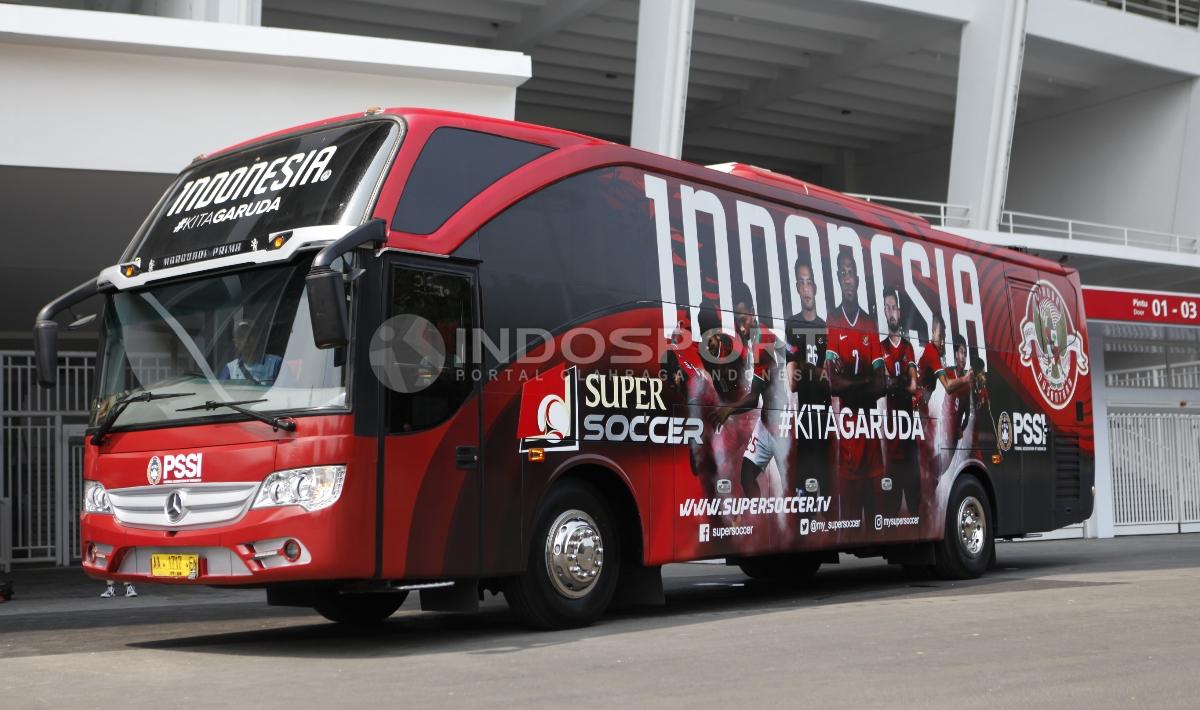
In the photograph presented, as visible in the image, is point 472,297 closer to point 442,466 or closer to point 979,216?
point 442,466

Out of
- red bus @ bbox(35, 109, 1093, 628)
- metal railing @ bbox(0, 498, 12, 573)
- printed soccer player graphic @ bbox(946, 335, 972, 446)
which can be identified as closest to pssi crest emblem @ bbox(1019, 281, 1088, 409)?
printed soccer player graphic @ bbox(946, 335, 972, 446)

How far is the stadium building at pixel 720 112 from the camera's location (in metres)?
13.3

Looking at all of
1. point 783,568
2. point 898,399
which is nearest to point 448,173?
point 898,399

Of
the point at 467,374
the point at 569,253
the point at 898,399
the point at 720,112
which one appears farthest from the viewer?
the point at 720,112

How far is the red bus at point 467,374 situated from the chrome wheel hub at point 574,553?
0.02 meters

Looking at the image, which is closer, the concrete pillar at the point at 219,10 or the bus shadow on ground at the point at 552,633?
the bus shadow on ground at the point at 552,633

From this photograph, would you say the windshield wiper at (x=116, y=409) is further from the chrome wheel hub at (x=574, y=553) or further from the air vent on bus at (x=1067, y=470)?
the air vent on bus at (x=1067, y=470)

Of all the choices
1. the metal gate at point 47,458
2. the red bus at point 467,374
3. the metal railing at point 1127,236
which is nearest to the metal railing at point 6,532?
the metal gate at point 47,458

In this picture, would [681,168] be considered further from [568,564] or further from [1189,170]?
[1189,170]

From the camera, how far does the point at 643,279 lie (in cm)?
1013

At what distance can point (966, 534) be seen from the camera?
13.7 metres

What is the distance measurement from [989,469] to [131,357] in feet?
29.4

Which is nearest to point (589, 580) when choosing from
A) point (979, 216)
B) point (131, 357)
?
point (131, 357)

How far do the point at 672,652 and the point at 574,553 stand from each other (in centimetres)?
145
